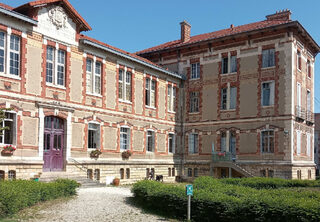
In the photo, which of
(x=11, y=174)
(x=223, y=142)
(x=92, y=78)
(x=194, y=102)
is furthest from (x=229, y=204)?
(x=194, y=102)

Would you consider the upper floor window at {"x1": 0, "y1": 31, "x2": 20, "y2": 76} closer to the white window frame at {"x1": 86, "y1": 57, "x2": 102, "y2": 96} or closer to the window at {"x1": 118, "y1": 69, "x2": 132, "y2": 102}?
the white window frame at {"x1": 86, "y1": 57, "x2": 102, "y2": 96}

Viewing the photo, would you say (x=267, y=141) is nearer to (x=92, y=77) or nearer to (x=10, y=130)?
(x=92, y=77)

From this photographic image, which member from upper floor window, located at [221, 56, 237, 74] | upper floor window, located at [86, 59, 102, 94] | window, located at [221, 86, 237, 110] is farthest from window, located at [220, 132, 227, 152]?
upper floor window, located at [86, 59, 102, 94]

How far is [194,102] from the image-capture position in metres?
34.1

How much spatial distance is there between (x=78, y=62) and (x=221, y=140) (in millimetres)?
14297

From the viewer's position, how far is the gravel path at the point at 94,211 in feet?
43.2

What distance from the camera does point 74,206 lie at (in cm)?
1490

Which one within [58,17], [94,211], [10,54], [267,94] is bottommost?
[94,211]

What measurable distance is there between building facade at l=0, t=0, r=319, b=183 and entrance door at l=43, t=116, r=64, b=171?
6 centimetres

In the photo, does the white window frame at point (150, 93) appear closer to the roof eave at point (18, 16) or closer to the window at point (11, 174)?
the roof eave at point (18, 16)

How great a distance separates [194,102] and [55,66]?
14982 millimetres

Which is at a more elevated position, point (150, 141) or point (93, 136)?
point (93, 136)

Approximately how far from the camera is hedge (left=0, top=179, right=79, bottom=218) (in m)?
12.3

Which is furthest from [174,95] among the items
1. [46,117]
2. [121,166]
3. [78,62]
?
[46,117]
